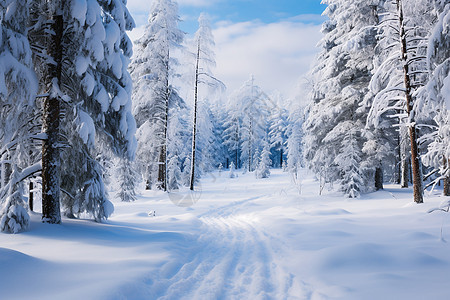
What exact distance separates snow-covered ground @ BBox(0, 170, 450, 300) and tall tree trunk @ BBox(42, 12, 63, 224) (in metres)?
0.55

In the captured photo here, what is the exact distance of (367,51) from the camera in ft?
47.4

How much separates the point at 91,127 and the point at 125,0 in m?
4.50

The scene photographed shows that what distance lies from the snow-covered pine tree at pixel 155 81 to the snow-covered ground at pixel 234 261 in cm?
1132

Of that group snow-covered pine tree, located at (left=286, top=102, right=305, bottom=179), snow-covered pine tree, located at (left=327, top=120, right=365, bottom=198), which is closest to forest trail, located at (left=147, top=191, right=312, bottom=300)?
snow-covered pine tree, located at (left=327, top=120, right=365, bottom=198)

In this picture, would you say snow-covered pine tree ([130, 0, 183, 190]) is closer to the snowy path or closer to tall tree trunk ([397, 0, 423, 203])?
the snowy path

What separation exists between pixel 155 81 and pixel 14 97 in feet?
45.4

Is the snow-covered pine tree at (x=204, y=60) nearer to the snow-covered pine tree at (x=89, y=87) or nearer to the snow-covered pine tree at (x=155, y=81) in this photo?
the snow-covered pine tree at (x=155, y=81)

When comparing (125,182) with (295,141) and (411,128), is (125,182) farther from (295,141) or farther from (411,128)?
(295,141)

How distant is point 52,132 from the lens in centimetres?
677

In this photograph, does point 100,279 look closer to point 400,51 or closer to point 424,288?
point 424,288

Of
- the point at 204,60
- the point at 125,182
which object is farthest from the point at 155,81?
the point at 125,182

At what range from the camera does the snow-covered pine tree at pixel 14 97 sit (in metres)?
5.48

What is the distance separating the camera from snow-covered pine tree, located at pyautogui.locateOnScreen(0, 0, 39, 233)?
5.48m

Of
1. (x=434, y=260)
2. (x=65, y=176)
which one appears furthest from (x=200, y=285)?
(x=65, y=176)
